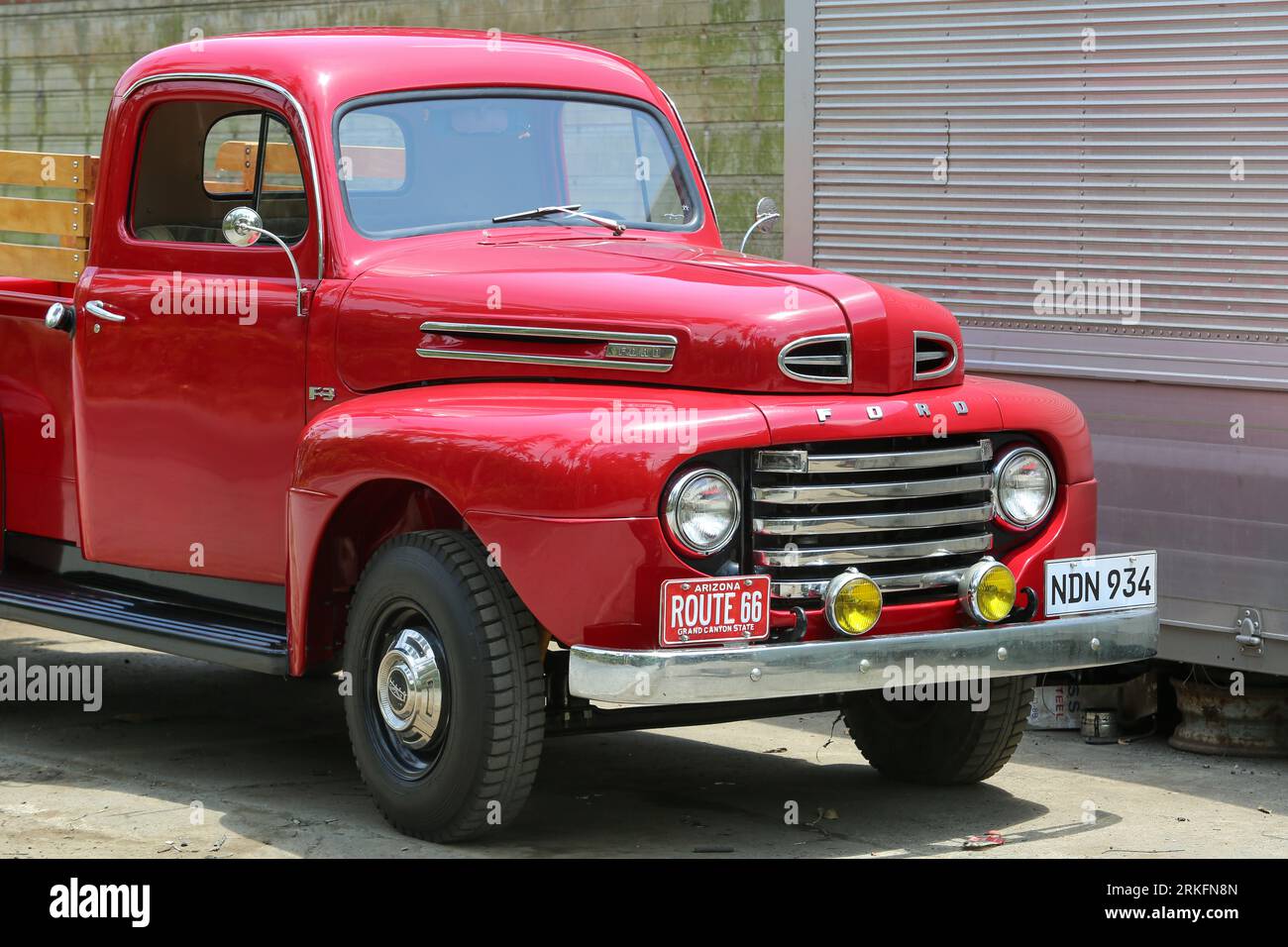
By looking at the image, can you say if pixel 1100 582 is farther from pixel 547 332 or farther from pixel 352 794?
pixel 352 794

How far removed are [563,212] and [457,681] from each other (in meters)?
1.74

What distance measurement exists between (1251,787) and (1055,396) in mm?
1628

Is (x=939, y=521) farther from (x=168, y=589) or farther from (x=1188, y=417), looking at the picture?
(x=168, y=589)

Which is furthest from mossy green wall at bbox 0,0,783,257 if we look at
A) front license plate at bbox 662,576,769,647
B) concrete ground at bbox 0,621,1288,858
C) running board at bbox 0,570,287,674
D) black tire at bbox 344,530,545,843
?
front license plate at bbox 662,576,769,647

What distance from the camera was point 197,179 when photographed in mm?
6551

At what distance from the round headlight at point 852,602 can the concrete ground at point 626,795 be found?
26.7 inches

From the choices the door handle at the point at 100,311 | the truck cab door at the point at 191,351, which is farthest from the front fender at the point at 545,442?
the door handle at the point at 100,311

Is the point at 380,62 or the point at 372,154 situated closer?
the point at 372,154

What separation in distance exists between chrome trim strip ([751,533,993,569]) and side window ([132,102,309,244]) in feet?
6.96

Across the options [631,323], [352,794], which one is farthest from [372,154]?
[352,794]

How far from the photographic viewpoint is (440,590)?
4.98m

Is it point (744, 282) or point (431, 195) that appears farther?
point (431, 195)

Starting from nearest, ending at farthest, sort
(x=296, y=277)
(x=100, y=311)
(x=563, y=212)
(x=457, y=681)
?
(x=457, y=681), (x=296, y=277), (x=563, y=212), (x=100, y=311)

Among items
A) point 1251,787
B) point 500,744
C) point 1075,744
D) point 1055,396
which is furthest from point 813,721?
point 500,744
